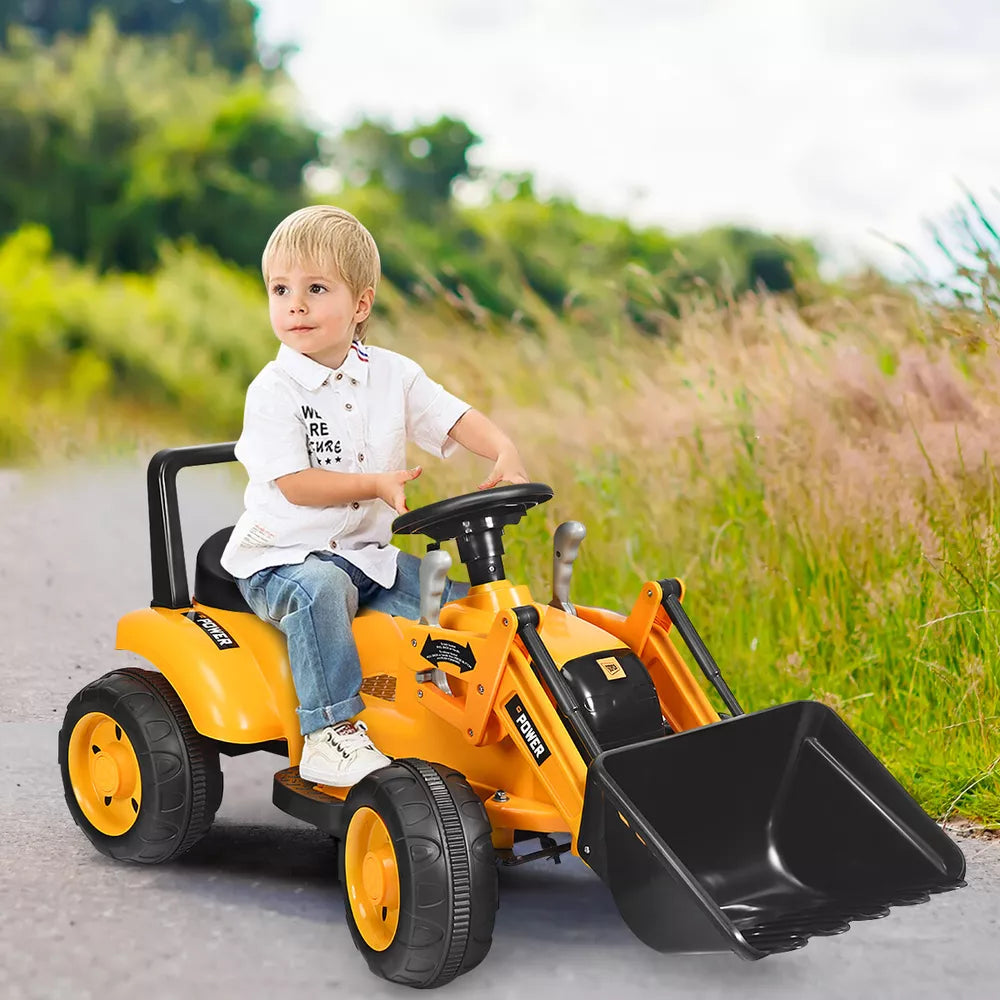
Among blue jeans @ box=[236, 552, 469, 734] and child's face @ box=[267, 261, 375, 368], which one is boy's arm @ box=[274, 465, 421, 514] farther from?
child's face @ box=[267, 261, 375, 368]

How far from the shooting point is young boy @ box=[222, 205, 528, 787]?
2.86 m

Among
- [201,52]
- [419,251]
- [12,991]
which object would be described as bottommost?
[12,991]

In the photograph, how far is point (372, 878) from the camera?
2529mm

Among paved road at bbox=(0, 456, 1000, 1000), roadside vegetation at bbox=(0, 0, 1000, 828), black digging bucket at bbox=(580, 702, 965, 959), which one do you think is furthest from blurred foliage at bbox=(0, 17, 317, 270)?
black digging bucket at bbox=(580, 702, 965, 959)

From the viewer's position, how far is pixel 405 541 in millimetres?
5742

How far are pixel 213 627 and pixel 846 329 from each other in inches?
136

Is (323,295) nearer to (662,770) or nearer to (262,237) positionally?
(662,770)

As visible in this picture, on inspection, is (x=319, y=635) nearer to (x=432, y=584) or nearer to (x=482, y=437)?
(x=432, y=584)

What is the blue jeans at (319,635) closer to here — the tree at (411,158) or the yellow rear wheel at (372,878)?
the yellow rear wheel at (372,878)

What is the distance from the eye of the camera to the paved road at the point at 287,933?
2531 millimetres

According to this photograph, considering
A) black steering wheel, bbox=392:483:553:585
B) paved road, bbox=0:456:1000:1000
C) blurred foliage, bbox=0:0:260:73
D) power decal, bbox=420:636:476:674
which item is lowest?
paved road, bbox=0:456:1000:1000

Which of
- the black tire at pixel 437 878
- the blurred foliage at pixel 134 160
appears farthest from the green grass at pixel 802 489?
the blurred foliage at pixel 134 160

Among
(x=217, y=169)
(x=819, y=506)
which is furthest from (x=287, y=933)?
(x=217, y=169)

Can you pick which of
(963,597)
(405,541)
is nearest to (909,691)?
(963,597)
